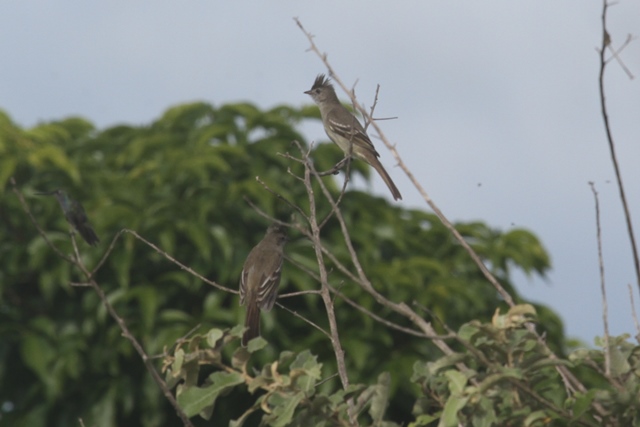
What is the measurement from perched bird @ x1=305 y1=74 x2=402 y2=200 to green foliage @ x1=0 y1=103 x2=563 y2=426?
1.19 feet

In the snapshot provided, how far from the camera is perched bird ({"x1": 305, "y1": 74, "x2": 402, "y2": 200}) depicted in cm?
711

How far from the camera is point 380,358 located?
734 cm

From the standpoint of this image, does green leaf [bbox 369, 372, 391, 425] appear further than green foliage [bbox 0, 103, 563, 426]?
No

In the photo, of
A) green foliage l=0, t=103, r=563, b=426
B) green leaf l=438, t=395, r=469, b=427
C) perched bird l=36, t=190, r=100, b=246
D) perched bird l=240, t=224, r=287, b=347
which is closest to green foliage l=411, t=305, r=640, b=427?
green leaf l=438, t=395, r=469, b=427

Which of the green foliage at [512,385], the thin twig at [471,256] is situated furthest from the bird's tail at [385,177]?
the green foliage at [512,385]

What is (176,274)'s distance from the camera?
291 inches

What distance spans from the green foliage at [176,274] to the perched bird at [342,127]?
362 millimetres

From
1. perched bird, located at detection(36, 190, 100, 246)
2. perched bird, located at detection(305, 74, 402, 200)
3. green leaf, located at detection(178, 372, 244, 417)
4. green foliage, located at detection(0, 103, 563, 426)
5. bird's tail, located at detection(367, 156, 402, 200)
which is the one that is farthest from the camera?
green foliage, located at detection(0, 103, 563, 426)

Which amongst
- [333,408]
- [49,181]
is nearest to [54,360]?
[49,181]

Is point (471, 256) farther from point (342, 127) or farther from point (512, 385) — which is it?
point (342, 127)

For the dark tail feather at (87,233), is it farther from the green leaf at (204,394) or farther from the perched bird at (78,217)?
the green leaf at (204,394)

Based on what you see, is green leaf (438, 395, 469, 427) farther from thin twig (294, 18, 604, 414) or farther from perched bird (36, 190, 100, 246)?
perched bird (36, 190, 100, 246)

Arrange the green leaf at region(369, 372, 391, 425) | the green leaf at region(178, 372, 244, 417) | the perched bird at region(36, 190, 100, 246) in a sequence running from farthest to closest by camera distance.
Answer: the perched bird at region(36, 190, 100, 246)
the green leaf at region(178, 372, 244, 417)
the green leaf at region(369, 372, 391, 425)

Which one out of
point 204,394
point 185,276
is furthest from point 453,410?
point 185,276
